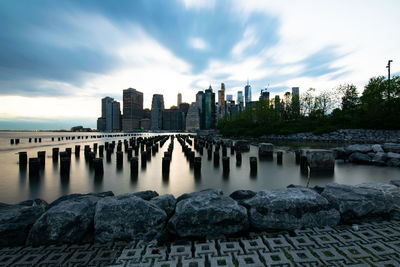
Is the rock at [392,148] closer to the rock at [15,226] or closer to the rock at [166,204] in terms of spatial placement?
the rock at [166,204]

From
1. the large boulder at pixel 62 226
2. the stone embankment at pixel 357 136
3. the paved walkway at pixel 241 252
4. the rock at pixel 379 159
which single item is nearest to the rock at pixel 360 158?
the rock at pixel 379 159

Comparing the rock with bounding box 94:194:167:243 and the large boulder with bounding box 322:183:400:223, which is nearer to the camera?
the rock with bounding box 94:194:167:243

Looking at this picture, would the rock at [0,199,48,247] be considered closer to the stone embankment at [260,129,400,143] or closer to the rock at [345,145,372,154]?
the rock at [345,145,372,154]

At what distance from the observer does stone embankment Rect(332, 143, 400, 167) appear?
13.3 metres

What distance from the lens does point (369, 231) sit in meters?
4.08

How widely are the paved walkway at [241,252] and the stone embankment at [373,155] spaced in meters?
12.9

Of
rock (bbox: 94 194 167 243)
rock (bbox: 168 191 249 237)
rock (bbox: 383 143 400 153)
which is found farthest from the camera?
rock (bbox: 383 143 400 153)

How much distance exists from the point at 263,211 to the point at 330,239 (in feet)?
4.25

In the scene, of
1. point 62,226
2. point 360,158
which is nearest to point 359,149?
point 360,158

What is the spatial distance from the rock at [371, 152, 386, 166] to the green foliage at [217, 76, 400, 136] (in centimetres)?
3625

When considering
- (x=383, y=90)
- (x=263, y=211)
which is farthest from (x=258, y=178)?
(x=383, y=90)

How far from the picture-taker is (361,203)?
4629mm

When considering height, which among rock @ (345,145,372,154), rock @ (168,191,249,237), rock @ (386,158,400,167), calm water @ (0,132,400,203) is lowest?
calm water @ (0,132,400,203)

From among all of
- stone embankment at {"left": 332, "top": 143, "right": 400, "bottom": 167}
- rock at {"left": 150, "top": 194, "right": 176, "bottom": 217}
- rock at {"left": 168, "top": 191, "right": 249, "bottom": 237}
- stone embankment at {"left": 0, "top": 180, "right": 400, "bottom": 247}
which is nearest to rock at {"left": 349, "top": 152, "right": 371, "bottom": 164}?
stone embankment at {"left": 332, "top": 143, "right": 400, "bottom": 167}
